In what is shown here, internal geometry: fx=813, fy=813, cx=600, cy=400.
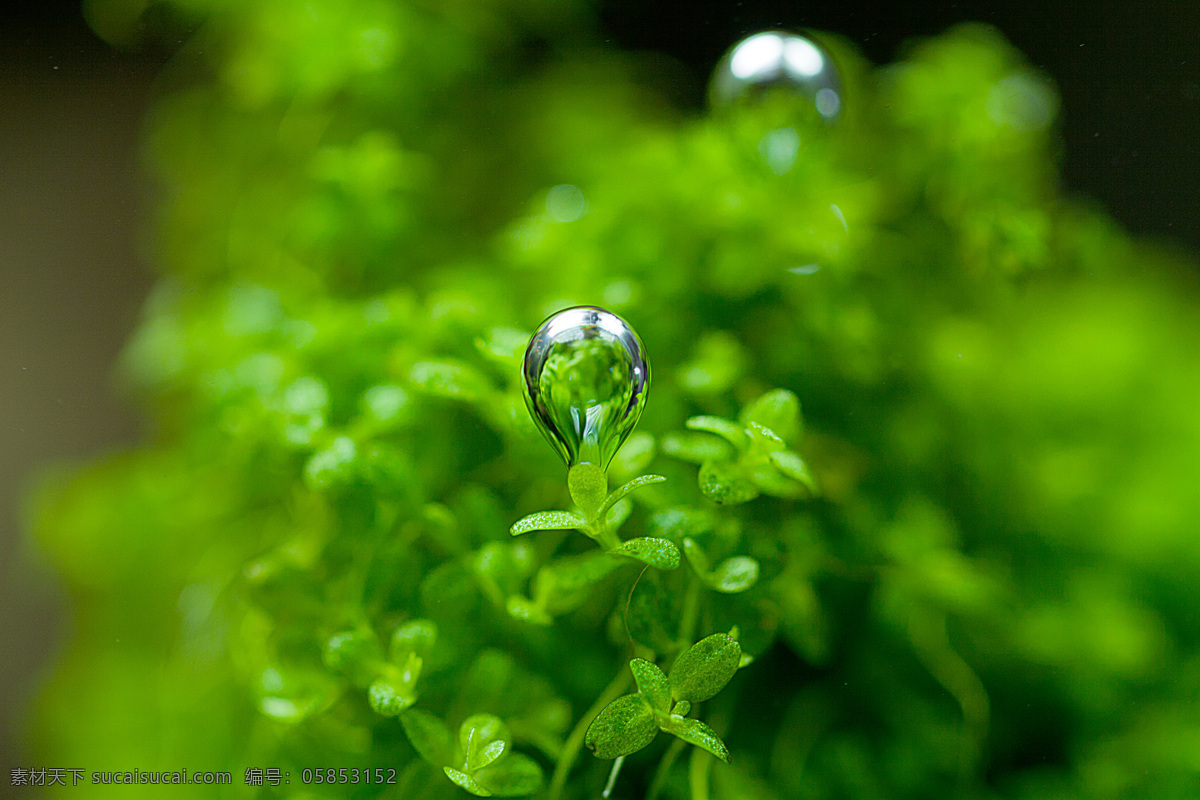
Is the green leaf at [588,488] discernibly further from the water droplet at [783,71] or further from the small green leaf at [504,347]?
the water droplet at [783,71]

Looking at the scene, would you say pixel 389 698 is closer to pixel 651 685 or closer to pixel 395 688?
pixel 395 688

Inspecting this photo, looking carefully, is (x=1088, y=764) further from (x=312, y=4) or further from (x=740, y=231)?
(x=312, y=4)

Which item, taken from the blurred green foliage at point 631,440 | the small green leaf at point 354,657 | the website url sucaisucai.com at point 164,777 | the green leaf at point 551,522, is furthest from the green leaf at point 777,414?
the website url sucaisucai.com at point 164,777

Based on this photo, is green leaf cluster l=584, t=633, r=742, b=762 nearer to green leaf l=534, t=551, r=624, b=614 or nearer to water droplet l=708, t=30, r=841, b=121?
green leaf l=534, t=551, r=624, b=614

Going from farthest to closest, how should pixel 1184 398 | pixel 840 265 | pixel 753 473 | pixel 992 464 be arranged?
pixel 1184 398 → pixel 992 464 → pixel 840 265 → pixel 753 473

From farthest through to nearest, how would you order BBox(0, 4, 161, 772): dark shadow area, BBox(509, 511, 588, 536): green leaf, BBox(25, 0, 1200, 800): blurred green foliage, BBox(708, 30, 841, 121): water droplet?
BBox(0, 4, 161, 772): dark shadow area, BBox(708, 30, 841, 121): water droplet, BBox(25, 0, 1200, 800): blurred green foliage, BBox(509, 511, 588, 536): green leaf

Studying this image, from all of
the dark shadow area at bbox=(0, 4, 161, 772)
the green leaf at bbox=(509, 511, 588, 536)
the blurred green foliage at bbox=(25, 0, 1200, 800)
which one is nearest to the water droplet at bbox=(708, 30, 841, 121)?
the blurred green foliage at bbox=(25, 0, 1200, 800)

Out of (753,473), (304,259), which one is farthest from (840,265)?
(304,259)
